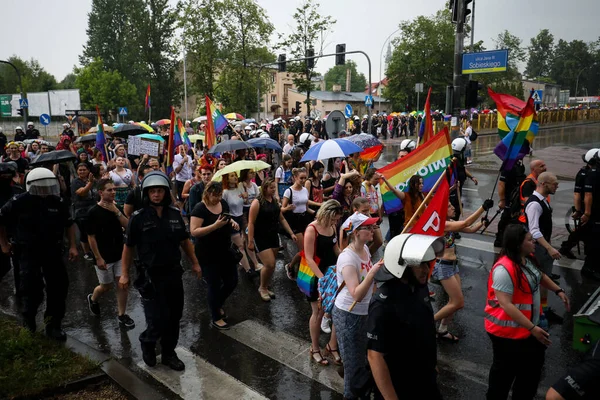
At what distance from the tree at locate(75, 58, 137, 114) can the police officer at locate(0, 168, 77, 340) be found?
55.7m

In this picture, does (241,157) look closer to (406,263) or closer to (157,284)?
(157,284)

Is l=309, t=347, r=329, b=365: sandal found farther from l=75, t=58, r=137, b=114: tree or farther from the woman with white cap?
l=75, t=58, r=137, b=114: tree

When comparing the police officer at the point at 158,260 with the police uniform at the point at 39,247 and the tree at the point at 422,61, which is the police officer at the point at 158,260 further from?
the tree at the point at 422,61

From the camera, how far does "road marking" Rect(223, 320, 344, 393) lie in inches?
192

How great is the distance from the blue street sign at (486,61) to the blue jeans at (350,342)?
11.0 meters

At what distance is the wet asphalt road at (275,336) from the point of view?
481 centimetres

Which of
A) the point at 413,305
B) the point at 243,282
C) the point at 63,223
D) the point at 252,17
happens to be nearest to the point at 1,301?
the point at 63,223

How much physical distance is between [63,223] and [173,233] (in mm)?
1546

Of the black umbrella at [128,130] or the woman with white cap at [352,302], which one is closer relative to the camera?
the woman with white cap at [352,302]

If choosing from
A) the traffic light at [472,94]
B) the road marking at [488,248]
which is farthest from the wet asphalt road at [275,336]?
the traffic light at [472,94]

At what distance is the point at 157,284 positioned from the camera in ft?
16.0

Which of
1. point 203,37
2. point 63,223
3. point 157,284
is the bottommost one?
point 157,284

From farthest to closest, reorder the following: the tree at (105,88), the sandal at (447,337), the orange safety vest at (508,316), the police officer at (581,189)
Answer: the tree at (105,88) < the police officer at (581,189) < the sandal at (447,337) < the orange safety vest at (508,316)

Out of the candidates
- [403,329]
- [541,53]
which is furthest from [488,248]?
[541,53]
